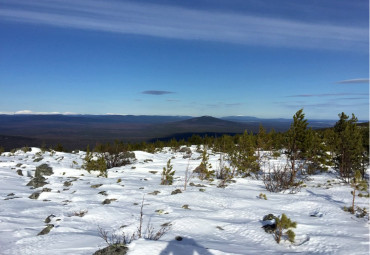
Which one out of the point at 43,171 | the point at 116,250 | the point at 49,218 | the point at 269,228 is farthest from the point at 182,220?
the point at 43,171

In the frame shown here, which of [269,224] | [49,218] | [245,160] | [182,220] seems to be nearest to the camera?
[269,224]

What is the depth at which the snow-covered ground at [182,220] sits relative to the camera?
3402 mm

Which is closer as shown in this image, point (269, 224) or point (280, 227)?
point (280, 227)

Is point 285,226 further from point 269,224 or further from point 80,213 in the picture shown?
point 80,213

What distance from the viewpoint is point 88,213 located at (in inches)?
205

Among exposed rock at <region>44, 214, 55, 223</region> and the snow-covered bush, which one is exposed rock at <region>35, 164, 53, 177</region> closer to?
exposed rock at <region>44, 214, 55, 223</region>

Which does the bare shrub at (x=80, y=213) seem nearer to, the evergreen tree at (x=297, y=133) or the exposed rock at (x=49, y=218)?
the exposed rock at (x=49, y=218)

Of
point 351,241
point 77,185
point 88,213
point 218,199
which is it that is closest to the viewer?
point 351,241

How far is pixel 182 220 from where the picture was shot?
14.8ft

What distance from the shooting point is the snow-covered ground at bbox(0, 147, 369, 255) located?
3402mm

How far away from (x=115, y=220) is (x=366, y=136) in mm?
14533

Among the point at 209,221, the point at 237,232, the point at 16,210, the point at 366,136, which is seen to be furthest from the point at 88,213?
the point at 366,136

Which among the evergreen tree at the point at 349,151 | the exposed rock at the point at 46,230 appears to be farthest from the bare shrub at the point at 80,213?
the evergreen tree at the point at 349,151

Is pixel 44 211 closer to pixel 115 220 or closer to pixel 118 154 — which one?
pixel 115 220
